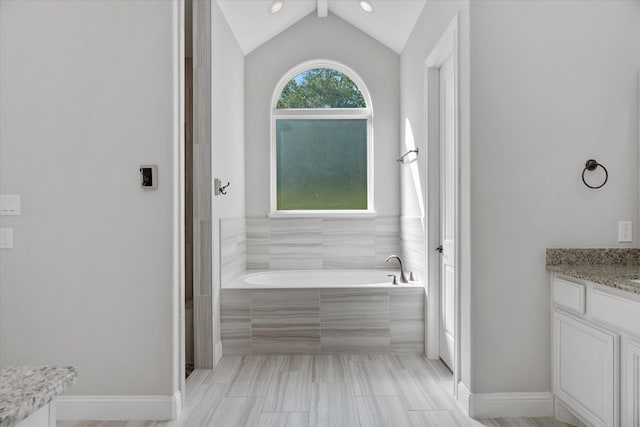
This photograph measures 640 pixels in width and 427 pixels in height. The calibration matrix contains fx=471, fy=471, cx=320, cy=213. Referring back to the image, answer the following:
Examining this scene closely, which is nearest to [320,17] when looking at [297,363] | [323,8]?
[323,8]

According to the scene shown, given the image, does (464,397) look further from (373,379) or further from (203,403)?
(203,403)

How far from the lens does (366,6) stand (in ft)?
13.5

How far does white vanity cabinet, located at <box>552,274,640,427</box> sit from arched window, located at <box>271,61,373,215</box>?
267 cm

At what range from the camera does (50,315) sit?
8.09 feet

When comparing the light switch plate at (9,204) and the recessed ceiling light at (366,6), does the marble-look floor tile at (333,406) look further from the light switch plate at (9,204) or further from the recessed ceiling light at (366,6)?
the recessed ceiling light at (366,6)

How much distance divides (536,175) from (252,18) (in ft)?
9.11

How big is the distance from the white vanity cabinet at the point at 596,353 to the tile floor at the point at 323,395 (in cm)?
29

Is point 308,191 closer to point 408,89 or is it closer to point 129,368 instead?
point 408,89

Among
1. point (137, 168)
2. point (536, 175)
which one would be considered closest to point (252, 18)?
point (137, 168)

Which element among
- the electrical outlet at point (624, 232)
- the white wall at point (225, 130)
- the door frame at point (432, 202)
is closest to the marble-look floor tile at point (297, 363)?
the white wall at point (225, 130)

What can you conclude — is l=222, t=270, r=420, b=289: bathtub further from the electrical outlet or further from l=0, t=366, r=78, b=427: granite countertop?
l=0, t=366, r=78, b=427: granite countertop

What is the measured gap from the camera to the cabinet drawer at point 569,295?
216cm

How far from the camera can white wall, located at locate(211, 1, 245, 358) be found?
3432 mm

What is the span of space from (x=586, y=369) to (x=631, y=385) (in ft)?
0.93
